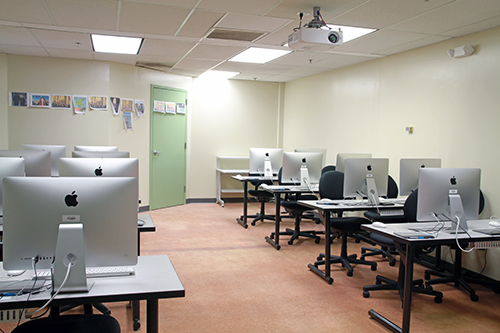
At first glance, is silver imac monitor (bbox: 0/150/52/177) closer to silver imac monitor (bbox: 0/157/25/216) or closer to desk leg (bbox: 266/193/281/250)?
silver imac monitor (bbox: 0/157/25/216)

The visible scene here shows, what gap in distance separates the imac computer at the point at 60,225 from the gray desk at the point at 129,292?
59mm

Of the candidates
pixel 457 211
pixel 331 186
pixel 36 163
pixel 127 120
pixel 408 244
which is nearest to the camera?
pixel 408 244

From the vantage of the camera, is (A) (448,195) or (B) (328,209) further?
(B) (328,209)

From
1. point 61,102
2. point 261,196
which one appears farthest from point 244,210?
point 61,102

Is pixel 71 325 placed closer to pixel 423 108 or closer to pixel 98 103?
pixel 423 108

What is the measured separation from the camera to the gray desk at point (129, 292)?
1667 mm

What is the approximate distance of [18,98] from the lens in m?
6.09

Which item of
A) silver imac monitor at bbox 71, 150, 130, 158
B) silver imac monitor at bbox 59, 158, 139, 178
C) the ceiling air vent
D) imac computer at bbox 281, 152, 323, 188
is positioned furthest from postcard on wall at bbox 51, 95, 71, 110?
silver imac monitor at bbox 59, 158, 139, 178

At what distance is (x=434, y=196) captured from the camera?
A: 2.96 metres

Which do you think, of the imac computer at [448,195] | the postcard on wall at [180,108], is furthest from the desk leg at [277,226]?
the postcard on wall at [180,108]

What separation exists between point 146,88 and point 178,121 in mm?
966

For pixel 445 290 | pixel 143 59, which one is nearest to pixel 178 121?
pixel 143 59

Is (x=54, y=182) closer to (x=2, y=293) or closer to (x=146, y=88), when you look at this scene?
(x=2, y=293)

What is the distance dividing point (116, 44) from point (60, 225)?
4.35m
